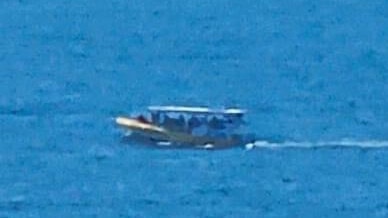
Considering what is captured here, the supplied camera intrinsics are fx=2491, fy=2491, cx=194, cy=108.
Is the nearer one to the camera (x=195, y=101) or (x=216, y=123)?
(x=216, y=123)

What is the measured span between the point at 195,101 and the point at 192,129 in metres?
3.61

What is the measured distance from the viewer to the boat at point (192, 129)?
1212 cm

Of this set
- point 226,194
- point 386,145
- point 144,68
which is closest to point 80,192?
point 226,194

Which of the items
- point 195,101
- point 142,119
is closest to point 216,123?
point 142,119

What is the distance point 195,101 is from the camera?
1569cm

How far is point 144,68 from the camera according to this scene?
18.1m

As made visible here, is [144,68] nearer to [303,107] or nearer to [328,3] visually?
[303,107]

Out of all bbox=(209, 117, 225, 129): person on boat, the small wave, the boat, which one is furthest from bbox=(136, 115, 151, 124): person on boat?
the small wave

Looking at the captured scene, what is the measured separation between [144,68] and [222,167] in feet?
21.1

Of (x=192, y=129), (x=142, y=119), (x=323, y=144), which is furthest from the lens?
(x=323, y=144)

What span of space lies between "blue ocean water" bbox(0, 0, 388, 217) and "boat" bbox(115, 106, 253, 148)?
103 mm

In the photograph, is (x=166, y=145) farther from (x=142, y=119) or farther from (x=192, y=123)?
(x=142, y=119)

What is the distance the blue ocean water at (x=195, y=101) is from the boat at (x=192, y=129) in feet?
0.34

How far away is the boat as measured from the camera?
1212 cm
